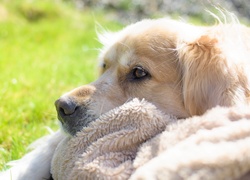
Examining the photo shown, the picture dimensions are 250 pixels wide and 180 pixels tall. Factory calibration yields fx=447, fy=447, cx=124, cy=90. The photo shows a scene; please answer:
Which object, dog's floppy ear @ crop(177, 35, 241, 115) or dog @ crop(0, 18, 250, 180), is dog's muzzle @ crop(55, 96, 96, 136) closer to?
dog @ crop(0, 18, 250, 180)

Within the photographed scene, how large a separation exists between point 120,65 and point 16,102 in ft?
5.38

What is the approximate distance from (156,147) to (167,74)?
767 millimetres

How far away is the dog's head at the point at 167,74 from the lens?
250cm

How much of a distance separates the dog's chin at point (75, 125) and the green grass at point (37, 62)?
2.11ft

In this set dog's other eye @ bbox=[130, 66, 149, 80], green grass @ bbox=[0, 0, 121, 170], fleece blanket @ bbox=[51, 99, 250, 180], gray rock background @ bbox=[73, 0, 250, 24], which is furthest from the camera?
gray rock background @ bbox=[73, 0, 250, 24]

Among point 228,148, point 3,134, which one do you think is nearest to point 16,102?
point 3,134

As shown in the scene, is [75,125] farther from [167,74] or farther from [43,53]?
[43,53]

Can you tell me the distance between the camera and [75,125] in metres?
2.54

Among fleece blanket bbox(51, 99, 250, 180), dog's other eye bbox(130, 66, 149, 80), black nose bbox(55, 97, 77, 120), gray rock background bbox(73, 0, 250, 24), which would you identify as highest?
gray rock background bbox(73, 0, 250, 24)

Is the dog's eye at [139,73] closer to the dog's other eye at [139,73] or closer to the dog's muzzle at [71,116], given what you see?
the dog's other eye at [139,73]

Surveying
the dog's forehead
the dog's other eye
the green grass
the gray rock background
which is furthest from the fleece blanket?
the gray rock background

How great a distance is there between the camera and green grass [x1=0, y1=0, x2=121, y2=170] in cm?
370

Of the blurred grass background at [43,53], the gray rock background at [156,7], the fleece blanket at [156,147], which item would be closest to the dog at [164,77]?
the fleece blanket at [156,147]

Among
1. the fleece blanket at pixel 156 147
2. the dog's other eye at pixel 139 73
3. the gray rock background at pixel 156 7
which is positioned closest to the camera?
the fleece blanket at pixel 156 147
